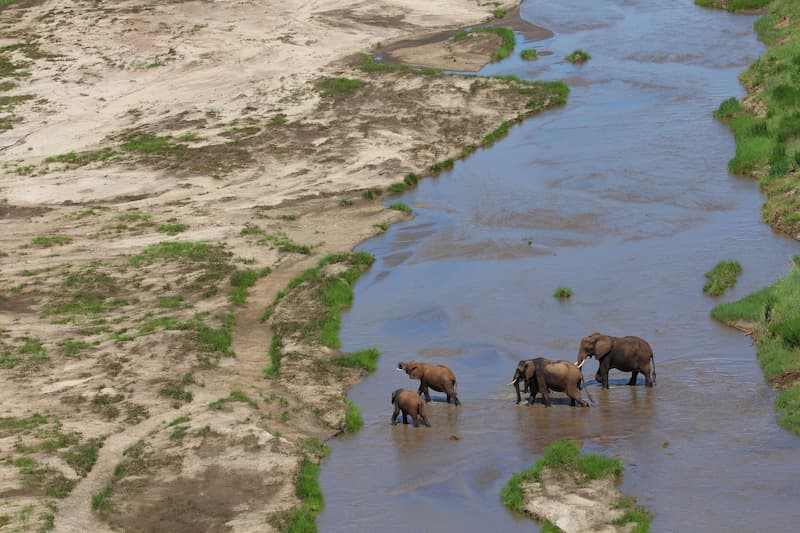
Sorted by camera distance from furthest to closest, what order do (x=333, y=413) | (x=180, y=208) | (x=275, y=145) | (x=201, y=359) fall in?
1. (x=275, y=145)
2. (x=180, y=208)
3. (x=201, y=359)
4. (x=333, y=413)

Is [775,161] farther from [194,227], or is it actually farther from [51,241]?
[51,241]

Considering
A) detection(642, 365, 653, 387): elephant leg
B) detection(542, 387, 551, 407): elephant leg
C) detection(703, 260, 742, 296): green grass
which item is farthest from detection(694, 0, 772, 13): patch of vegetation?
detection(542, 387, 551, 407): elephant leg

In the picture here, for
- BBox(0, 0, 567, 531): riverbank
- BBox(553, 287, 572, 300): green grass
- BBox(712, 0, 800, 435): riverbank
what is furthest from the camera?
BBox(553, 287, 572, 300): green grass

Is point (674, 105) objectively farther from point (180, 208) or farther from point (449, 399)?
point (449, 399)

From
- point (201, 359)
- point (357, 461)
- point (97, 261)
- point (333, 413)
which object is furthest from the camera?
point (97, 261)

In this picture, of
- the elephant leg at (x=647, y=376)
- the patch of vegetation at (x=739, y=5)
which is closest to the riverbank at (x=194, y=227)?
the elephant leg at (x=647, y=376)

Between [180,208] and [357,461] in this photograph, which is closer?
[357,461]

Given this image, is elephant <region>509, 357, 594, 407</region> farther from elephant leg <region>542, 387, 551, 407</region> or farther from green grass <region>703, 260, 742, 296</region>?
green grass <region>703, 260, 742, 296</region>

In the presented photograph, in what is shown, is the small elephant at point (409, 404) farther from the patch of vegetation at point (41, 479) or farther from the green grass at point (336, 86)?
the green grass at point (336, 86)

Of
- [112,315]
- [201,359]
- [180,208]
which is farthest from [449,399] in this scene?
[180,208]
